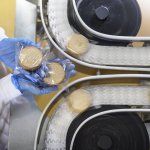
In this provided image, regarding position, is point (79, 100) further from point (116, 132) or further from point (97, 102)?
point (116, 132)

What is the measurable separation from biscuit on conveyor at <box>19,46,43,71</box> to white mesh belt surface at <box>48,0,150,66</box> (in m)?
0.11

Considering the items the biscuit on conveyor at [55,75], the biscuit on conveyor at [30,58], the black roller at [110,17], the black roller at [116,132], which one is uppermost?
the black roller at [110,17]

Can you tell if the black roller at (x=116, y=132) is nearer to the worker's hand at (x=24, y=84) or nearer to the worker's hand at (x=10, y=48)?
the worker's hand at (x=24, y=84)

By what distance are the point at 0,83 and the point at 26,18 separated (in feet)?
1.04

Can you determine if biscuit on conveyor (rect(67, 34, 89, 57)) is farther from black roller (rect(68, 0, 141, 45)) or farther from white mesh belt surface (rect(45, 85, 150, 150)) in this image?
white mesh belt surface (rect(45, 85, 150, 150))

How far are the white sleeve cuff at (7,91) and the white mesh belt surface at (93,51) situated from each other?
254mm

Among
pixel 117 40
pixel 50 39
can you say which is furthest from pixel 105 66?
pixel 50 39

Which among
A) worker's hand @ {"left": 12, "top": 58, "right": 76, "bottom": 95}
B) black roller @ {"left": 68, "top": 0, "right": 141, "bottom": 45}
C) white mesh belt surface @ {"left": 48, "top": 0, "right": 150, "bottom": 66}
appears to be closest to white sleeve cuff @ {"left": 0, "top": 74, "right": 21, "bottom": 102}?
worker's hand @ {"left": 12, "top": 58, "right": 76, "bottom": 95}

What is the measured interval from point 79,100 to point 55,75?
138 mm

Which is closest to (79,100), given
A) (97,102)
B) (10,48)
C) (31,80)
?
(97,102)

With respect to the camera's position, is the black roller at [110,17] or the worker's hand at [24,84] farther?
the black roller at [110,17]

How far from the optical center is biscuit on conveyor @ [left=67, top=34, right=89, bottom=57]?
110 centimetres

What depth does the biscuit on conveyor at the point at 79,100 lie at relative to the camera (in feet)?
3.56

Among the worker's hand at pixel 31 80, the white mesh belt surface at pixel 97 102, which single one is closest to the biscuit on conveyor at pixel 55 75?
the worker's hand at pixel 31 80
